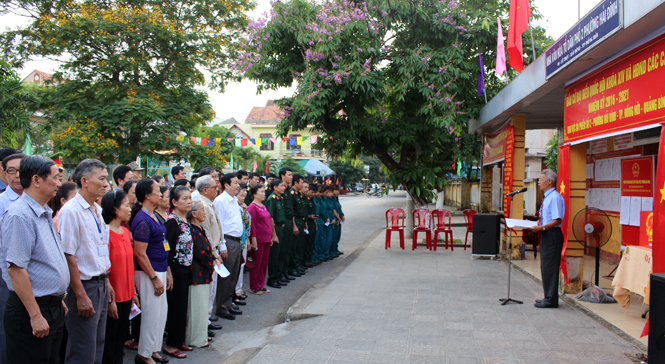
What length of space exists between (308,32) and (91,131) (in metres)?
9.19

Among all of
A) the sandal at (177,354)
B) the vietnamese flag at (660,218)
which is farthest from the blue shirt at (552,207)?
the sandal at (177,354)

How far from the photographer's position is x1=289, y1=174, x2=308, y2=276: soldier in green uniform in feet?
27.6

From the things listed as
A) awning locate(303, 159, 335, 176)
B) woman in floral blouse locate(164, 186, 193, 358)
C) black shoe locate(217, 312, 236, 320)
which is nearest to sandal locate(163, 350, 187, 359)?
woman in floral blouse locate(164, 186, 193, 358)

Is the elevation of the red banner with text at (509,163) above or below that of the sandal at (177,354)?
above

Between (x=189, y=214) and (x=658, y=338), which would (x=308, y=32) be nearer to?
(x=189, y=214)

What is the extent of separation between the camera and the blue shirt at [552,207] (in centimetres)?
590

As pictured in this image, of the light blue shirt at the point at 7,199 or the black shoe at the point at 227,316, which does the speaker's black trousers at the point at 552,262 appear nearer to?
the black shoe at the point at 227,316

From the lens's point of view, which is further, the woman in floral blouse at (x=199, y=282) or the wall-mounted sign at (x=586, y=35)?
the woman in floral blouse at (x=199, y=282)

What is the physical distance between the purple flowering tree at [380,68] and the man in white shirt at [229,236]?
4209mm

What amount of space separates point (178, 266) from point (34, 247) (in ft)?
5.78

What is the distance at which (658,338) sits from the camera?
10.3 ft

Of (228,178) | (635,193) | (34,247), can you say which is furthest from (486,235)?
(34,247)

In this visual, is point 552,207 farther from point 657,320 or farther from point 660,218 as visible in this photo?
point 657,320

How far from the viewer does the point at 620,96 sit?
487 cm
